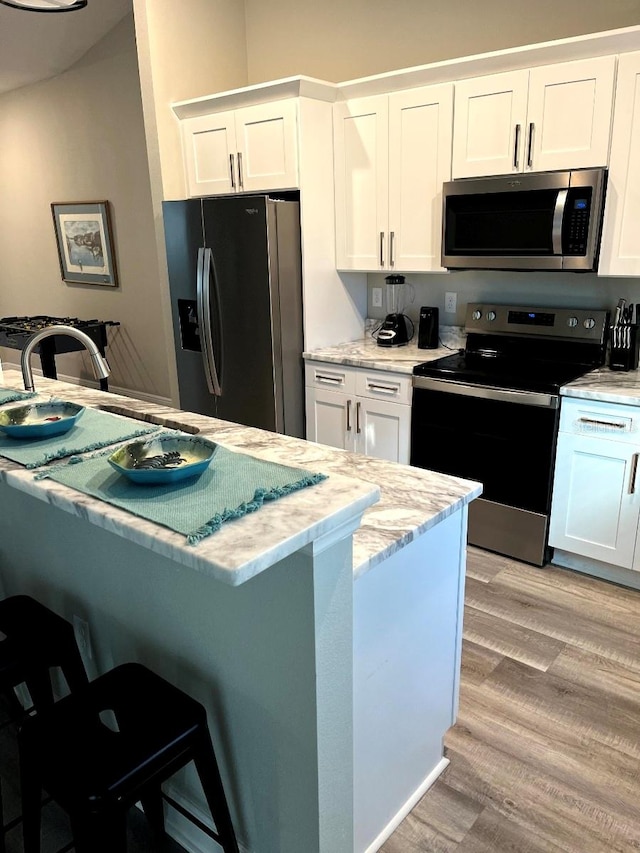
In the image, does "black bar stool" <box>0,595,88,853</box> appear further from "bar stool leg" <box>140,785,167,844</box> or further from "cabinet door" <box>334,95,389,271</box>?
"cabinet door" <box>334,95,389,271</box>

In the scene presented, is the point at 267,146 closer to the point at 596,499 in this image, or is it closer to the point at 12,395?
the point at 12,395

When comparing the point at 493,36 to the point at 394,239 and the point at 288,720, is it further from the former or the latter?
the point at 288,720

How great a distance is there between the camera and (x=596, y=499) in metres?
2.84

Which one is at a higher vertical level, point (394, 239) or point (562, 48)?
point (562, 48)

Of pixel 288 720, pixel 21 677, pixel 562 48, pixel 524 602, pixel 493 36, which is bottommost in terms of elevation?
pixel 524 602

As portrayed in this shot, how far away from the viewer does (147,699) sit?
141cm

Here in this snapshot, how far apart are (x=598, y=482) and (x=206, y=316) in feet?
7.51

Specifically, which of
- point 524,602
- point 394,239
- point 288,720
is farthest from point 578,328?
point 288,720

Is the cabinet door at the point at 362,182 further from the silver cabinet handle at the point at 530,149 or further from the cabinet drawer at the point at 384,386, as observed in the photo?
the silver cabinet handle at the point at 530,149

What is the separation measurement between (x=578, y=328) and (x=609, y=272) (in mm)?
402

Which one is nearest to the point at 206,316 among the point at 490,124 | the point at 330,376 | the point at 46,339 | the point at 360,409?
the point at 330,376

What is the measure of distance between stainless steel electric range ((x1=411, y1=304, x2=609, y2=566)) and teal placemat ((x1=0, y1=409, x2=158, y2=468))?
1847mm

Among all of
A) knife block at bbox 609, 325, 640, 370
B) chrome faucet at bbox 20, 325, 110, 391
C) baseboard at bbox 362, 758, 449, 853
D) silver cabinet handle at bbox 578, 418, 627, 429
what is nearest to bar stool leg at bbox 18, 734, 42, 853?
baseboard at bbox 362, 758, 449, 853

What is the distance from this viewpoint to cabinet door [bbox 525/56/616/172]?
→ 8.79 ft
